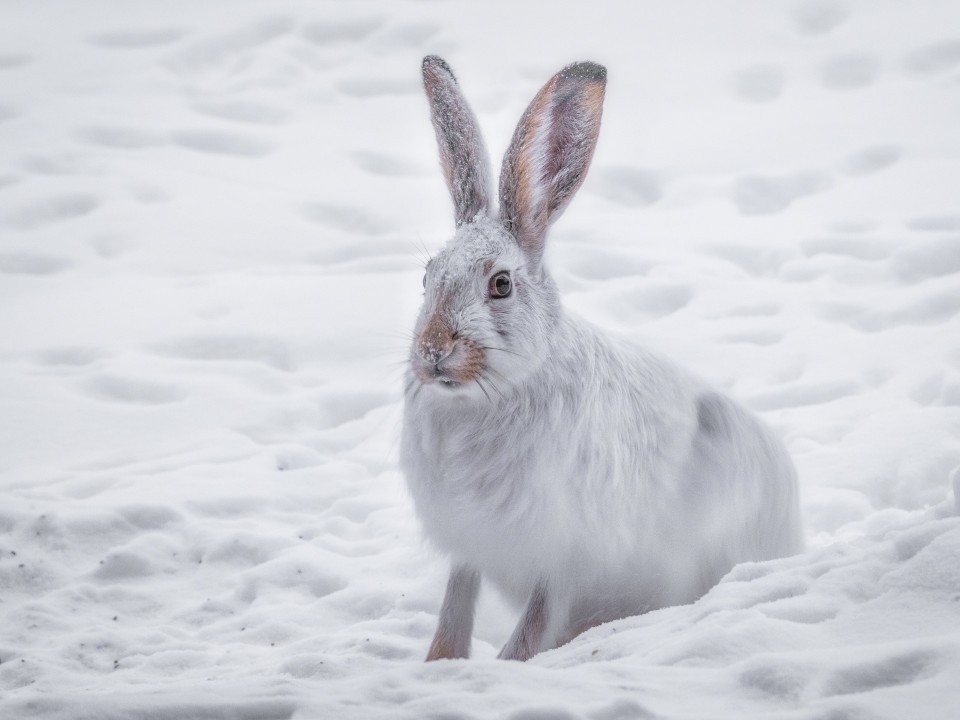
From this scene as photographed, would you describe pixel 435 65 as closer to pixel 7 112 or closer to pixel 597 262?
pixel 597 262

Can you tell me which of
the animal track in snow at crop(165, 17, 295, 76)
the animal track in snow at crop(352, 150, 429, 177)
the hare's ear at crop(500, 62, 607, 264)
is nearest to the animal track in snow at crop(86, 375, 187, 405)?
the hare's ear at crop(500, 62, 607, 264)

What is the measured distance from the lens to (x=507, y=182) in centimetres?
262

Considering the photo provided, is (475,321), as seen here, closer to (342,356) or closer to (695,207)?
(342,356)

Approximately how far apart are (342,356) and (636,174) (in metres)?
2.61

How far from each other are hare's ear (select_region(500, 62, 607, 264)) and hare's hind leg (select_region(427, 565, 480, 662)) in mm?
797

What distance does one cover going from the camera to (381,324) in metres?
4.93

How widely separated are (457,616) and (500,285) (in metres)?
0.83

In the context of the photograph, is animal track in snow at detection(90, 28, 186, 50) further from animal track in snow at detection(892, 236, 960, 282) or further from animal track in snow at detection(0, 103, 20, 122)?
animal track in snow at detection(892, 236, 960, 282)

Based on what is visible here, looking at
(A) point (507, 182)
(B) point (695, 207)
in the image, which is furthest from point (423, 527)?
(B) point (695, 207)

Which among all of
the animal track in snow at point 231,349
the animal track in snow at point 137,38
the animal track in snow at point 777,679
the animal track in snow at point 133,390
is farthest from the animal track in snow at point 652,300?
the animal track in snow at point 137,38

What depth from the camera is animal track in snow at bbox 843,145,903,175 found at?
6.31 meters

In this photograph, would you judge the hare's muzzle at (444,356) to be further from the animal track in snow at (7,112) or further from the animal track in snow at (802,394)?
the animal track in snow at (7,112)

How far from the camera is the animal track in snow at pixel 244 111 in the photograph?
286 inches

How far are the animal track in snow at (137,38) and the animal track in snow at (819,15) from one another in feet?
14.9
